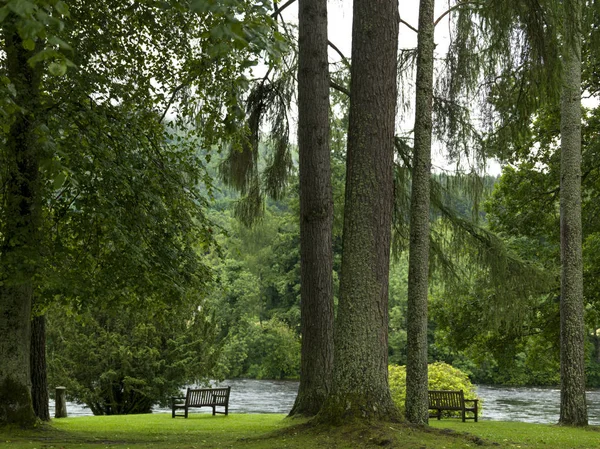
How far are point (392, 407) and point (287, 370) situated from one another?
1456 inches

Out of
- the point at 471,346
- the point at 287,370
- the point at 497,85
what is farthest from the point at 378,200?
the point at 287,370

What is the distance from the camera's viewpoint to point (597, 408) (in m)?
25.4

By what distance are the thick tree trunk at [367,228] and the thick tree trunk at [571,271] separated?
273 inches

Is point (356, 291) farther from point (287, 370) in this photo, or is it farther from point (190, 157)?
point (287, 370)

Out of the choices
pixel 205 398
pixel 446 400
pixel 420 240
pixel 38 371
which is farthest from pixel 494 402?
pixel 420 240

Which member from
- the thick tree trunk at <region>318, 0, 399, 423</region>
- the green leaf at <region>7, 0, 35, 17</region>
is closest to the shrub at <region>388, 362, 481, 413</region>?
the thick tree trunk at <region>318, 0, 399, 423</region>

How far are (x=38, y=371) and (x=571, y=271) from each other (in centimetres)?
946

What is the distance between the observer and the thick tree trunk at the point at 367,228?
6.87m

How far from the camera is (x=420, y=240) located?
8633mm

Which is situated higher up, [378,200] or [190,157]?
[190,157]

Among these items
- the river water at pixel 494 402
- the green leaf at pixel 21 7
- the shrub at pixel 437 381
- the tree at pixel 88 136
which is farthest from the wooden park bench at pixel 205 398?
the green leaf at pixel 21 7

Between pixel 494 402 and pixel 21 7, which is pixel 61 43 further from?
pixel 494 402

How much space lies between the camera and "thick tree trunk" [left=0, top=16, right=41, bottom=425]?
27.0 feet

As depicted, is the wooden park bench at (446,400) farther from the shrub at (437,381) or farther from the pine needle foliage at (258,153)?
the pine needle foliage at (258,153)
